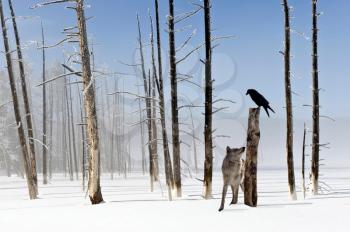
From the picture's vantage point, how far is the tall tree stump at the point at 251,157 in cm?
926

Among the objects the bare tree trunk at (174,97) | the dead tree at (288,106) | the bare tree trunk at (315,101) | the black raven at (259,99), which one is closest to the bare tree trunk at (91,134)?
the bare tree trunk at (174,97)

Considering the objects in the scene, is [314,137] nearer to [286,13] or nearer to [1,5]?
[286,13]

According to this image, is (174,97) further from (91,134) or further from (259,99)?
(259,99)

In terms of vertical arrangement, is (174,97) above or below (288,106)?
above

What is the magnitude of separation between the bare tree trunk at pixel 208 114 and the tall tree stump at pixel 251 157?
5035 mm

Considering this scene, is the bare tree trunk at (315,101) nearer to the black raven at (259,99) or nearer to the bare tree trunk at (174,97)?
the bare tree trunk at (174,97)

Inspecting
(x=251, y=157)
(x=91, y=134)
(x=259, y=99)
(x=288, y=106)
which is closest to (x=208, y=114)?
(x=288, y=106)

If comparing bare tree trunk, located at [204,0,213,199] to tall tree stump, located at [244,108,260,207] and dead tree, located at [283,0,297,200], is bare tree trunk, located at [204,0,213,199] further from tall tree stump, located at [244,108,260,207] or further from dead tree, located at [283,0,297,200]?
tall tree stump, located at [244,108,260,207]

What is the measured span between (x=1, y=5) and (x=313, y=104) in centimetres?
1352

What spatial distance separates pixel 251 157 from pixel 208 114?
215 inches

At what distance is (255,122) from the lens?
9.26 meters

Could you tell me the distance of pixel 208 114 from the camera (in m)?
14.8

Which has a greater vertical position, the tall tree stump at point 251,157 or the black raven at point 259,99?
the black raven at point 259,99

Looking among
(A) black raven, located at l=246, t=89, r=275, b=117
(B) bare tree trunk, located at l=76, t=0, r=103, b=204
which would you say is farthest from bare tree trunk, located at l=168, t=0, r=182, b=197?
(A) black raven, located at l=246, t=89, r=275, b=117
